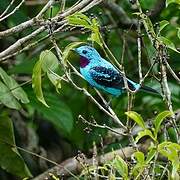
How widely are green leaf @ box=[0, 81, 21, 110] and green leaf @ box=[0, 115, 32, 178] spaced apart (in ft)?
0.62

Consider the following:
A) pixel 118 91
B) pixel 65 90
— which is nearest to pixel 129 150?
pixel 118 91

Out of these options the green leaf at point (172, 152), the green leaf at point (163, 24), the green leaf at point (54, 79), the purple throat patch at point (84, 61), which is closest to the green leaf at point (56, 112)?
the purple throat patch at point (84, 61)

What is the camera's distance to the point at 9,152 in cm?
325

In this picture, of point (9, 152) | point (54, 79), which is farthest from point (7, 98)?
point (54, 79)

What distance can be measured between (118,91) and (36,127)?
167 centimetres

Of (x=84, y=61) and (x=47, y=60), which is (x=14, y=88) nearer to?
(x=84, y=61)

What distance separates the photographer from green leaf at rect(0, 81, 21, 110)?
305cm

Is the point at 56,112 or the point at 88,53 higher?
the point at 88,53

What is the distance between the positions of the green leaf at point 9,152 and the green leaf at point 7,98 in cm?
19

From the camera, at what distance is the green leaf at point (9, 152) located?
3.24 metres

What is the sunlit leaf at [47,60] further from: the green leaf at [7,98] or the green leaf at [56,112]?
the green leaf at [56,112]

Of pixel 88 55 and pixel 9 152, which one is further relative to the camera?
pixel 9 152

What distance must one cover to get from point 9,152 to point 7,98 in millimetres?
286

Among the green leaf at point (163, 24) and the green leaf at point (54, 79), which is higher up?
the green leaf at point (163, 24)
